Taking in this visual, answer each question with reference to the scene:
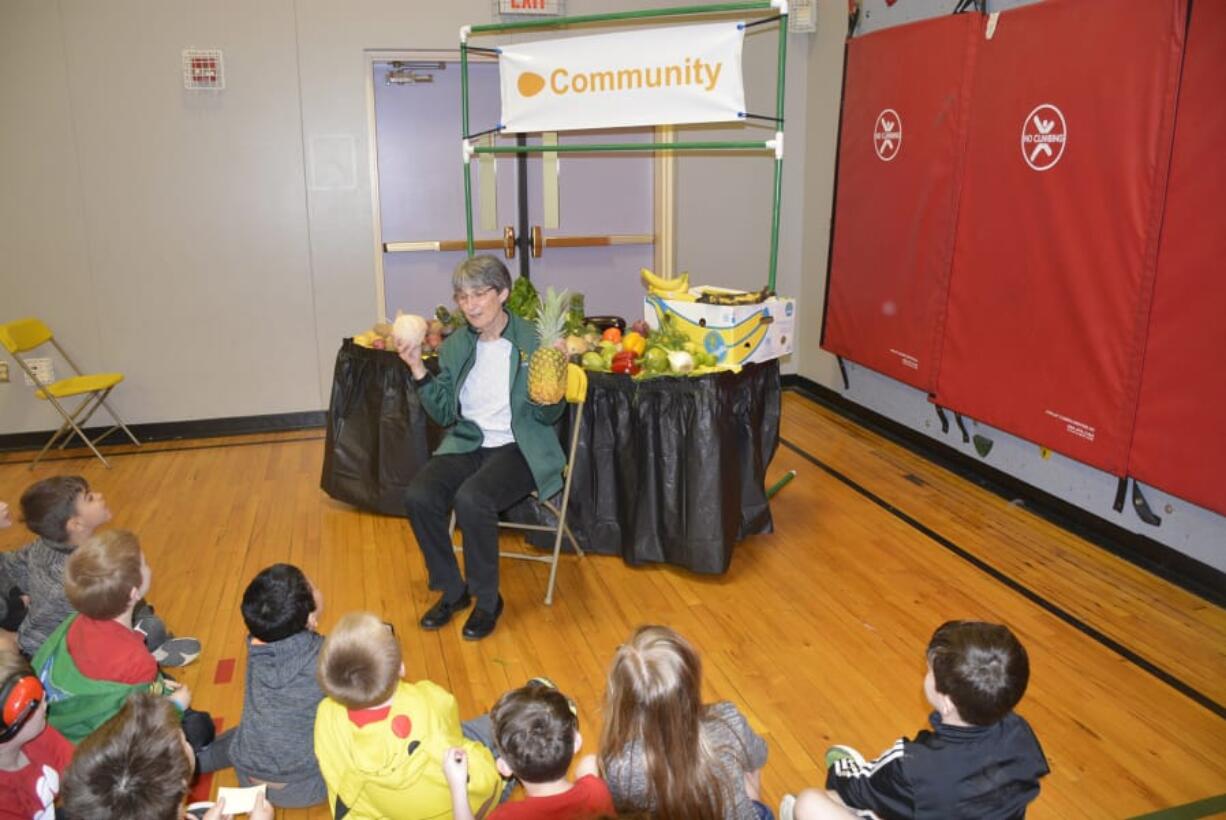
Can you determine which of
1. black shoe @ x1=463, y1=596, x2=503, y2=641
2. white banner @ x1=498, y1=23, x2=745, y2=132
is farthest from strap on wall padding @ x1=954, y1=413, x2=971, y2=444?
black shoe @ x1=463, y1=596, x2=503, y2=641

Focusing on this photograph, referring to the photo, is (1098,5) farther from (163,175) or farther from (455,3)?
(163,175)

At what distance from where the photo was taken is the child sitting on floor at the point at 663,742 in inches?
78.4

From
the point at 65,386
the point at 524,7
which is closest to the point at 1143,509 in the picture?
the point at 524,7

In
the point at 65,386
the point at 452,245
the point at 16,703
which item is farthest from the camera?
the point at 452,245

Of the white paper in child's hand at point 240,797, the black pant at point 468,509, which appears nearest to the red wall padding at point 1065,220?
the black pant at point 468,509

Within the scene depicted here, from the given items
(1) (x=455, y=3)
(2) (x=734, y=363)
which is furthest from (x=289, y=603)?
(1) (x=455, y=3)

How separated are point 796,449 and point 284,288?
11.9ft

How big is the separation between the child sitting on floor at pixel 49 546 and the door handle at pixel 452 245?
152 inches

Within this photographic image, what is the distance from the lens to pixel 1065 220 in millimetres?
4707

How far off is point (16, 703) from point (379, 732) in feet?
2.46

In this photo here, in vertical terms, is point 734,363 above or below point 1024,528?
above

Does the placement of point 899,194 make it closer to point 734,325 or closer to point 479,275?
point 734,325

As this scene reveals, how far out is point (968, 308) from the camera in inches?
215

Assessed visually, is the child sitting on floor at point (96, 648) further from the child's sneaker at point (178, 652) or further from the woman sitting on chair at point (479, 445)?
the woman sitting on chair at point (479, 445)
